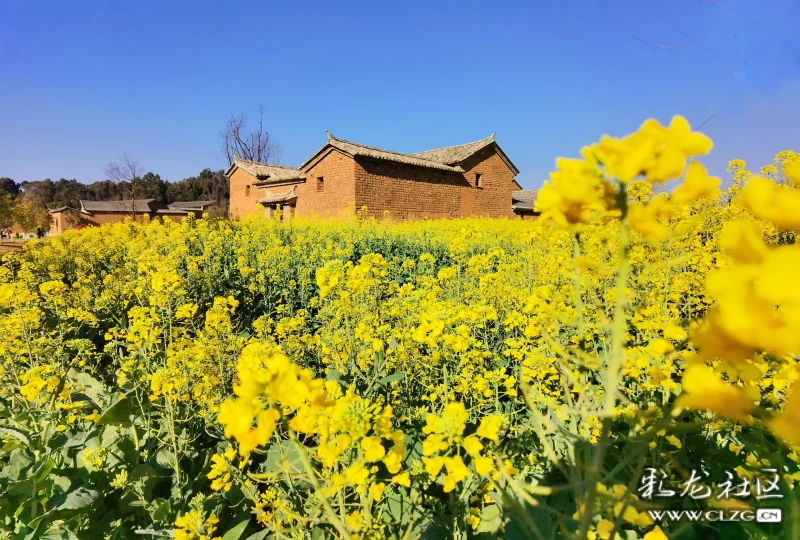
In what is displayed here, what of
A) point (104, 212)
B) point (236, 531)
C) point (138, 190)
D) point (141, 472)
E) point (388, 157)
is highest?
point (138, 190)

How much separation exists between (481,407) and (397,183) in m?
14.5

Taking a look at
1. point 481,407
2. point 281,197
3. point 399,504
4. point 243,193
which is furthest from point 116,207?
point 399,504

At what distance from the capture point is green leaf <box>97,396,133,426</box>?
6.95ft

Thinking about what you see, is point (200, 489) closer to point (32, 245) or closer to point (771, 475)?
point (771, 475)

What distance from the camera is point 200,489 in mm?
2068

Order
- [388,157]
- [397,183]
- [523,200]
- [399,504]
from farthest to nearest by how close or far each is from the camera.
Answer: [523,200], [397,183], [388,157], [399,504]

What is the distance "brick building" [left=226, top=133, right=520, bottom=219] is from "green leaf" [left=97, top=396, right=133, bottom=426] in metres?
12.6

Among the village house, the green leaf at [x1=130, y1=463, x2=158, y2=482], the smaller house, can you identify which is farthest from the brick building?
the village house

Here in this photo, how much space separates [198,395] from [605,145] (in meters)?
2.35

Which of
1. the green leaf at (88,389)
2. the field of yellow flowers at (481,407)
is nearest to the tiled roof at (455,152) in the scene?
the field of yellow flowers at (481,407)

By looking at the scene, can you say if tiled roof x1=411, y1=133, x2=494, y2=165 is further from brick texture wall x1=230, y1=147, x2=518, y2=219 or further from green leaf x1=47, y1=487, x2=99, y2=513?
green leaf x1=47, y1=487, x2=99, y2=513

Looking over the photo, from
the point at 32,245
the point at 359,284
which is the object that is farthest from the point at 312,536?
the point at 32,245

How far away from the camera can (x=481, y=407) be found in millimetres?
2326

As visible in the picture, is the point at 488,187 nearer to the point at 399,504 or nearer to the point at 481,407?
the point at 481,407
